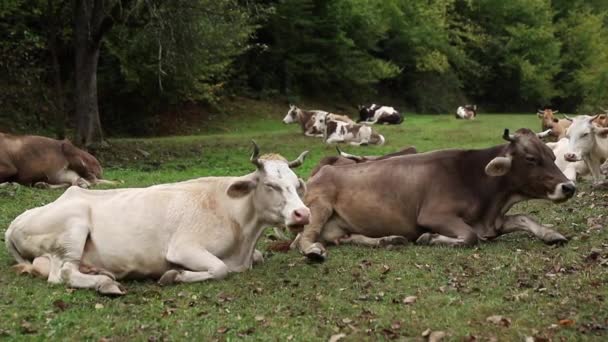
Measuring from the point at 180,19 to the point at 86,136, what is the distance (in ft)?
15.2

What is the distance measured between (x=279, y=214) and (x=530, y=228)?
3.25m

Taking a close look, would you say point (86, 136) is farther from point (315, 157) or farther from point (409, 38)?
point (409, 38)

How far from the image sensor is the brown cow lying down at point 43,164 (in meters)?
15.6

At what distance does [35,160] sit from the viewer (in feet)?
51.7

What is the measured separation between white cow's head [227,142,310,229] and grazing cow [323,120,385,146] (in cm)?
1987

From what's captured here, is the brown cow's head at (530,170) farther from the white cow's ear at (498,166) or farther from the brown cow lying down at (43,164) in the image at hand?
the brown cow lying down at (43,164)

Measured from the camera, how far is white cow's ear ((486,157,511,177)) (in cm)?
938

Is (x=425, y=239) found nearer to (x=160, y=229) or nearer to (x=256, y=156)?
(x=256, y=156)

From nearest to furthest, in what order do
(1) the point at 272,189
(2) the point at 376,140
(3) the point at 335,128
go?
(1) the point at 272,189 → (2) the point at 376,140 → (3) the point at 335,128

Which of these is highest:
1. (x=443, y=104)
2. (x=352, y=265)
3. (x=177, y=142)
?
(x=352, y=265)

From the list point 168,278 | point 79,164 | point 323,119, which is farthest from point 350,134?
point 168,278

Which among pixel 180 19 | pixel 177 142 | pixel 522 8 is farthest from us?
pixel 522 8

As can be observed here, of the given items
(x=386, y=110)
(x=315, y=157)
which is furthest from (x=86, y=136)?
(x=386, y=110)

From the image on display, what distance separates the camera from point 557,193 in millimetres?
9352
